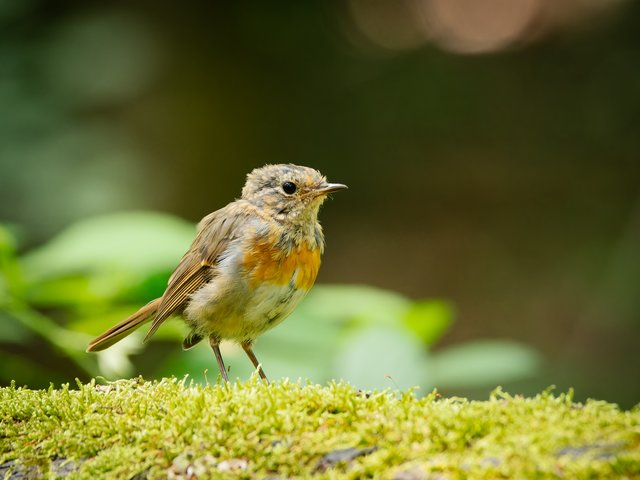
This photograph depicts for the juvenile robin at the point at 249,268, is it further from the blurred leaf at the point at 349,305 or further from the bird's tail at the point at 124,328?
the blurred leaf at the point at 349,305

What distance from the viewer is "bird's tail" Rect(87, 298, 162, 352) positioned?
3.35 metres

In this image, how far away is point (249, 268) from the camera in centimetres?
332

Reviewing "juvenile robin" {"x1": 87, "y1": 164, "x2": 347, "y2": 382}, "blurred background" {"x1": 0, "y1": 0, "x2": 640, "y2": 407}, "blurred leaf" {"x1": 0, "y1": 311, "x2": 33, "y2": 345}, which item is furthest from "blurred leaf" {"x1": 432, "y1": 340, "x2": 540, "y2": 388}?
"blurred background" {"x1": 0, "y1": 0, "x2": 640, "y2": 407}

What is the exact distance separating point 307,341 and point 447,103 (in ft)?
18.3

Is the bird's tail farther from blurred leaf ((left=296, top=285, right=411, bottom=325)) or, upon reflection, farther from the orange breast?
blurred leaf ((left=296, top=285, right=411, bottom=325))

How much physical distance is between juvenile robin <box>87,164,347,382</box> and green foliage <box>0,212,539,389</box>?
0.10m

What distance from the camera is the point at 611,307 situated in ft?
23.5

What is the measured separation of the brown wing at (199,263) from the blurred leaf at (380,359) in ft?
2.49

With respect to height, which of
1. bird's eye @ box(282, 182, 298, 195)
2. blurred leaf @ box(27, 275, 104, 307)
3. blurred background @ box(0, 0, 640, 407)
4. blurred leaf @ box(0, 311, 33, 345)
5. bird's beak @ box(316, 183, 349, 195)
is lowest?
blurred leaf @ box(27, 275, 104, 307)

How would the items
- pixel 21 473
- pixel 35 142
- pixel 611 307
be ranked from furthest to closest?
pixel 611 307, pixel 35 142, pixel 21 473

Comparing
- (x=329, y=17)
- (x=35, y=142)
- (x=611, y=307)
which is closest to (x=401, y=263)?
(x=611, y=307)

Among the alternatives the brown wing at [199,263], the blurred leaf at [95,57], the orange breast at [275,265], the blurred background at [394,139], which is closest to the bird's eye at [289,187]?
the brown wing at [199,263]

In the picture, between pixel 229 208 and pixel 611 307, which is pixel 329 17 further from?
pixel 229 208

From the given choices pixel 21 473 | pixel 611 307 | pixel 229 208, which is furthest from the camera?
pixel 611 307
